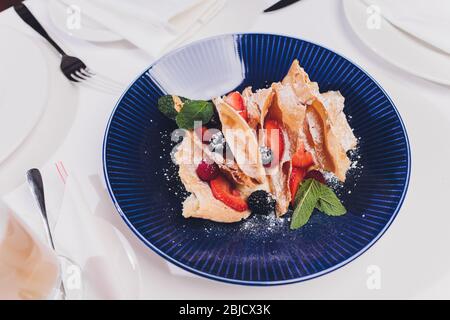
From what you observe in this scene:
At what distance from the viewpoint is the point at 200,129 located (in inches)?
41.9

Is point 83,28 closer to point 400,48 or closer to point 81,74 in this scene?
point 81,74

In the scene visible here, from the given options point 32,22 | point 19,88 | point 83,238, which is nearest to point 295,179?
point 83,238

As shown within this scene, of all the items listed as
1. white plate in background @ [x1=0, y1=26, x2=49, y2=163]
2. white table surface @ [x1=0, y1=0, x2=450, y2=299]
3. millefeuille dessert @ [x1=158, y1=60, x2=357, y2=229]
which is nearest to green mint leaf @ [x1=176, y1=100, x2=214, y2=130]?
millefeuille dessert @ [x1=158, y1=60, x2=357, y2=229]

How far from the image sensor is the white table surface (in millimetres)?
923

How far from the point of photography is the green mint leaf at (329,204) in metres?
0.95

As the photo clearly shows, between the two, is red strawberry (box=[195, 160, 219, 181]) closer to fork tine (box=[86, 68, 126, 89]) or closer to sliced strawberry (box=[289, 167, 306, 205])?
sliced strawberry (box=[289, 167, 306, 205])

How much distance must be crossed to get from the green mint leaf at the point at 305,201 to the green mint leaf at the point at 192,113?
27cm

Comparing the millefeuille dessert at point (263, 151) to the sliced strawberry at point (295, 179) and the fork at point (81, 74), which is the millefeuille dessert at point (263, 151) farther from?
the fork at point (81, 74)

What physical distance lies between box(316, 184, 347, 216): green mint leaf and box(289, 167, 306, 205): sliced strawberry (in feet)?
0.18

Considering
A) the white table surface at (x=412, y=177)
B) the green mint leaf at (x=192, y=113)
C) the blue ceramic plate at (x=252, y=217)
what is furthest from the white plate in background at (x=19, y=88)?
the green mint leaf at (x=192, y=113)

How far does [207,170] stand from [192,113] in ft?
0.46

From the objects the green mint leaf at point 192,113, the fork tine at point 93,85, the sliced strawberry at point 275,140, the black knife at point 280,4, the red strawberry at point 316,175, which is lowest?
the red strawberry at point 316,175

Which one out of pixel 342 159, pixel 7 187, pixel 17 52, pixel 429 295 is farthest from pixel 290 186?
pixel 17 52
